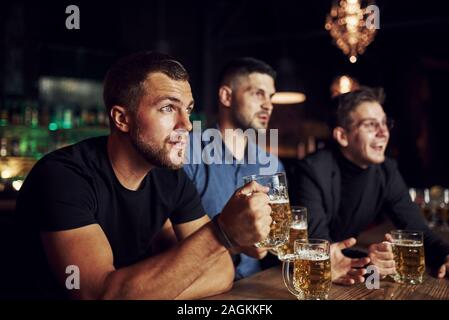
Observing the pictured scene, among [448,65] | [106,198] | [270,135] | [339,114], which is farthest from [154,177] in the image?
[448,65]

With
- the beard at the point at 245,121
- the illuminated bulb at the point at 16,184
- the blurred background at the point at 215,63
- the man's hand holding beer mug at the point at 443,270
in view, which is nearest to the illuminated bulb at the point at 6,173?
the blurred background at the point at 215,63

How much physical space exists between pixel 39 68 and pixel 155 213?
4602mm

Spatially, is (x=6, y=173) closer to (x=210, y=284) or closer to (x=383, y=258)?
(x=210, y=284)

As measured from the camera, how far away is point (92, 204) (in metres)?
1.42

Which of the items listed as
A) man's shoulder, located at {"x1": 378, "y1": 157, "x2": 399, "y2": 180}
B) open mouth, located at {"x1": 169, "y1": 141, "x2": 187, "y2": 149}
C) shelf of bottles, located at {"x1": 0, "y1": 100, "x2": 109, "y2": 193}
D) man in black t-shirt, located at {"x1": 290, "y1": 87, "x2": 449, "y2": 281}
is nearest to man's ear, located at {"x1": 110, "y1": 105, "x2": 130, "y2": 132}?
open mouth, located at {"x1": 169, "y1": 141, "x2": 187, "y2": 149}

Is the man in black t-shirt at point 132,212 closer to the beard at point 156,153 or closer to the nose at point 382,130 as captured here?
the beard at point 156,153

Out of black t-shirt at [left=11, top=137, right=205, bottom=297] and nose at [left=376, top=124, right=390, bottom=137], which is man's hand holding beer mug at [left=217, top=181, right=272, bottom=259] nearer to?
black t-shirt at [left=11, top=137, right=205, bottom=297]

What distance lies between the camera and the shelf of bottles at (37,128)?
16.6 ft

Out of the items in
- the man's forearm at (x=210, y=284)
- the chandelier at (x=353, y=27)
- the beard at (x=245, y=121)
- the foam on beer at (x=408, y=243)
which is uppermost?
the chandelier at (x=353, y=27)

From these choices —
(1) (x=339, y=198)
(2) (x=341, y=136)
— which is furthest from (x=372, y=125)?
(1) (x=339, y=198)

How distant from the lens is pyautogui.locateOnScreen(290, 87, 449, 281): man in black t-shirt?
2.18 m

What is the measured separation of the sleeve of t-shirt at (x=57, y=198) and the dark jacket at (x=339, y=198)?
99 centimetres

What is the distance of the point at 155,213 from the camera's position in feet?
5.48

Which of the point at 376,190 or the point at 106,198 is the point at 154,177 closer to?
the point at 106,198
